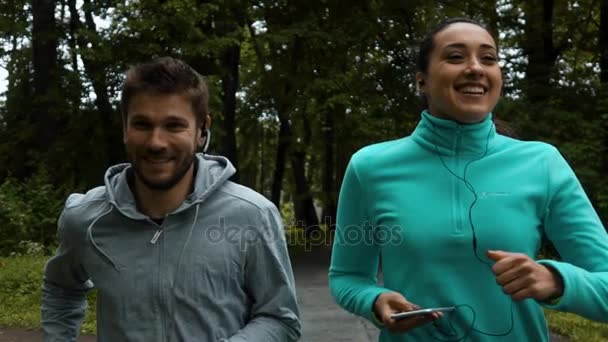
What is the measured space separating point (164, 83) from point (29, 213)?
11.5 metres

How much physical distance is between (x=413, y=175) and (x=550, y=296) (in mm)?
532

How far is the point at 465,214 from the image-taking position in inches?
76.7

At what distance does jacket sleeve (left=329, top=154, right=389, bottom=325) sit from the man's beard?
503mm

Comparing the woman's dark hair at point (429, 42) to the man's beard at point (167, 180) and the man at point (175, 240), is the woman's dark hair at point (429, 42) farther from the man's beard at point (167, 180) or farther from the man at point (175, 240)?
the man's beard at point (167, 180)

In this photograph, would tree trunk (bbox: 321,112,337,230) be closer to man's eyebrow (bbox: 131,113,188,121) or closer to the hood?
the hood

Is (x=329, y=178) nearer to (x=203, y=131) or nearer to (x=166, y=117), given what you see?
(x=203, y=131)

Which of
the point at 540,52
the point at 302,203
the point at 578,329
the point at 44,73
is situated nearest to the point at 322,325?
the point at 578,329

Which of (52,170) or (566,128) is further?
(52,170)

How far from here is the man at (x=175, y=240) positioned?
2.04 meters

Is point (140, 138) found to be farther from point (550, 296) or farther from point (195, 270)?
point (550, 296)

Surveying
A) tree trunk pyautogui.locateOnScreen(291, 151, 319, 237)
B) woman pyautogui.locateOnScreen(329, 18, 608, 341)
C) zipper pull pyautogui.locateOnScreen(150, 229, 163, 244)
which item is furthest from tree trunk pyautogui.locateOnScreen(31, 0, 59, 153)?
woman pyautogui.locateOnScreen(329, 18, 608, 341)

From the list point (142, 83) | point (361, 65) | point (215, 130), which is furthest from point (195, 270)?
point (361, 65)

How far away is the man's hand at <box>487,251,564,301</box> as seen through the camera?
1646 millimetres

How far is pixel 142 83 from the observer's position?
2.11 metres
